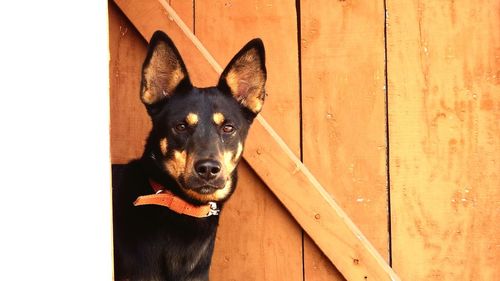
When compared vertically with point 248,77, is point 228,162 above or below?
below

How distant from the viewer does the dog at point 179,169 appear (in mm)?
3188

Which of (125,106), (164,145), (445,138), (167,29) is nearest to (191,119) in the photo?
(164,145)

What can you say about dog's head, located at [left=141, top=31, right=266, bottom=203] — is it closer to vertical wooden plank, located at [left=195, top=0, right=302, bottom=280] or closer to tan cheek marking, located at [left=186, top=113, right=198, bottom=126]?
tan cheek marking, located at [left=186, top=113, right=198, bottom=126]

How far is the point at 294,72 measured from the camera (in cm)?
390

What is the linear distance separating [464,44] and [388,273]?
1.24 m

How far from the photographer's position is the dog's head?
3217 millimetres

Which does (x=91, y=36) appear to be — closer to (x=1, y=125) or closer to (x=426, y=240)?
(x=1, y=125)

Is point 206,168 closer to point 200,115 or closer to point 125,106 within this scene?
point 200,115

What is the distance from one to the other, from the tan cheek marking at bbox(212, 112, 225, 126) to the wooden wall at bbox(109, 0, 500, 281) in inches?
18.1

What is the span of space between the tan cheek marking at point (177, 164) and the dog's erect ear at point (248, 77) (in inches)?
16.8

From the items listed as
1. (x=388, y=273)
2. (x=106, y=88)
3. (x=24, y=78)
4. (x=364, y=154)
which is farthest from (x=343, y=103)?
(x=24, y=78)

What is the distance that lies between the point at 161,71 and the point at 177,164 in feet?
1.47

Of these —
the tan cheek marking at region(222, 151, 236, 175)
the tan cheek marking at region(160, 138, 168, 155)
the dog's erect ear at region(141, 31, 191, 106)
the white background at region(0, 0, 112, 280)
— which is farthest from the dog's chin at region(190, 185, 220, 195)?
the white background at region(0, 0, 112, 280)

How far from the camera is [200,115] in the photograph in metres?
3.33
